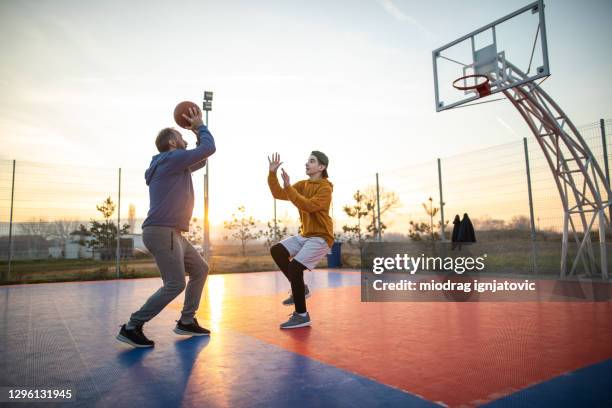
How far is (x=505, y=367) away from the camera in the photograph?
2250 mm

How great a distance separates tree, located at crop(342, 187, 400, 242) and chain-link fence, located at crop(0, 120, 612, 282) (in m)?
0.04

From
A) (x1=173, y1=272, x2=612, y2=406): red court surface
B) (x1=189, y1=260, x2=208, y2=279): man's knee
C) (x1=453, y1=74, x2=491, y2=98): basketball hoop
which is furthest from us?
(x1=453, y1=74, x2=491, y2=98): basketball hoop

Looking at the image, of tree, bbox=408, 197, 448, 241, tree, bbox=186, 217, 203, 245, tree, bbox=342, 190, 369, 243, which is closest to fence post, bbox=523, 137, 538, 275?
tree, bbox=408, 197, 448, 241

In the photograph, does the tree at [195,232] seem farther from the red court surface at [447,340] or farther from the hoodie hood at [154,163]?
the hoodie hood at [154,163]

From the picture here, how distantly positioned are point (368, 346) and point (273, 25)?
766 centimetres

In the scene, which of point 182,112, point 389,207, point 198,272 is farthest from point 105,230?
point 198,272

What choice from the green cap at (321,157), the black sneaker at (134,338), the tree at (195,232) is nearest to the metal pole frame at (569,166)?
the green cap at (321,157)

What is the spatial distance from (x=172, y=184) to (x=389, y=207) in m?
8.85

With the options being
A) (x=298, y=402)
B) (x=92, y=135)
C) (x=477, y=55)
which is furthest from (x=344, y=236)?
(x=298, y=402)

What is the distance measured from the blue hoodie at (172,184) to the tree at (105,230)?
8338 mm

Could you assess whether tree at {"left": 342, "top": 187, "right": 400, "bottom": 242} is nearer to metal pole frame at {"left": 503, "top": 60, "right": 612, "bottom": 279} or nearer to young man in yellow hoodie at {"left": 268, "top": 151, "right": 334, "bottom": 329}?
metal pole frame at {"left": 503, "top": 60, "right": 612, "bottom": 279}

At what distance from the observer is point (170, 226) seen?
3023 millimetres

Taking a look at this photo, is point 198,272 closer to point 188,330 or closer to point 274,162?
point 188,330

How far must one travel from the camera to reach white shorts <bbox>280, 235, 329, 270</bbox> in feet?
12.0
